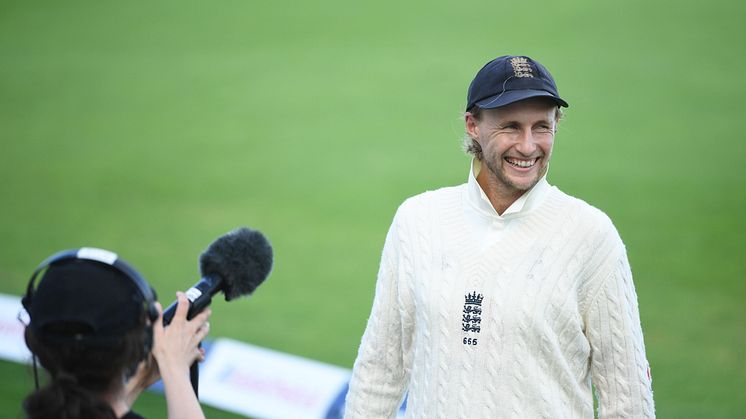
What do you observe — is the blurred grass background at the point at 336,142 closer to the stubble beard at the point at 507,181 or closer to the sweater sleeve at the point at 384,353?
the sweater sleeve at the point at 384,353

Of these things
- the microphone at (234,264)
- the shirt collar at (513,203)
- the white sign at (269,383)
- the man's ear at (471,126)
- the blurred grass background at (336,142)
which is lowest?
the white sign at (269,383)

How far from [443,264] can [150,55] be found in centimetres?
702

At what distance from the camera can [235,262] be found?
2018mm

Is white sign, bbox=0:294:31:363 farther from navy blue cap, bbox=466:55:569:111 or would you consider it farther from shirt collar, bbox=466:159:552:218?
navy blue cap, bbox=466:55:569:111

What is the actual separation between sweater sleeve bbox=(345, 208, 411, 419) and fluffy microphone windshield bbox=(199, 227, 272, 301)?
0.34 meters

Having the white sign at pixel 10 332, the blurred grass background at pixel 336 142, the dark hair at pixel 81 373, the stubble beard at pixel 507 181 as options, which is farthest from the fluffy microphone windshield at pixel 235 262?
the white sign at pixel 10 332

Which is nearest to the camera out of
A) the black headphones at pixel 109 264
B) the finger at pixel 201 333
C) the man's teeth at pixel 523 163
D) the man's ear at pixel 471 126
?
the black headphones at pixel 109 264

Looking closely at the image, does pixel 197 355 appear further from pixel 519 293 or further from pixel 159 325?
pixel 519 293

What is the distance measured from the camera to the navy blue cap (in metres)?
2.05

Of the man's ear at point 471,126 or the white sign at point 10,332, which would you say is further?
the white sign at point 10,332

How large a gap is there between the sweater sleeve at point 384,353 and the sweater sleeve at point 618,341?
1.48 feet

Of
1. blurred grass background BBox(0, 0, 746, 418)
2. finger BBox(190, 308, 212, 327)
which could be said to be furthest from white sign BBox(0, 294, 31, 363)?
finger BBox(190, 308, 212, 327)

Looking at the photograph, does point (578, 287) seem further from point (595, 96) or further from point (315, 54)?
point (315, 54)

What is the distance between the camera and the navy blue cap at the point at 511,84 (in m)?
2.05
